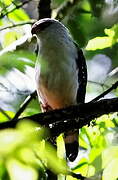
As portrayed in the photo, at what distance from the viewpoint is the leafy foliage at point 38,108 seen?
507mm

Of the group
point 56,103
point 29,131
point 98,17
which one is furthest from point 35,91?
point 29,131

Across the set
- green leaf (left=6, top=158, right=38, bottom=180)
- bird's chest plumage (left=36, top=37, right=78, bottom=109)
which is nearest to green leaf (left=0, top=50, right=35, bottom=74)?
green leaf (left=6, top=158, right=38, bottom=180)

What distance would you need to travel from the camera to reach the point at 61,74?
2.91m

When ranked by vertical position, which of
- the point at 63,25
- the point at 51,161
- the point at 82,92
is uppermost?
the point at 51,161

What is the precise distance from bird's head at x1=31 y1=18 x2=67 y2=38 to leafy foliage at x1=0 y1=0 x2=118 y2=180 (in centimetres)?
9

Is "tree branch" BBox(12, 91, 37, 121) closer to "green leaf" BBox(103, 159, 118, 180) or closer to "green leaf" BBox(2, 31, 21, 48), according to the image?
"green leaf" BBox(2, 31, 21, 48)

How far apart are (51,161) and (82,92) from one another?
2.67 meters

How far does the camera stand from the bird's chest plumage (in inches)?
114

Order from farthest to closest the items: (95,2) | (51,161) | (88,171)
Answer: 1. (95,2)
2. (88,171)
3. (51,161)

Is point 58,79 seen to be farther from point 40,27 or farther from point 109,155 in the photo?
point 109,155

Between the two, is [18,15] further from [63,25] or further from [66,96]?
[66,96]

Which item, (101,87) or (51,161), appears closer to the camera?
(51,161)

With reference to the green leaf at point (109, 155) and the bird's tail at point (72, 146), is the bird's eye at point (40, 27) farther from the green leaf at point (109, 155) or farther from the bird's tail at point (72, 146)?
the green leaf at point (109, 155)

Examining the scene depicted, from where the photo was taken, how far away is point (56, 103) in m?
3.16
